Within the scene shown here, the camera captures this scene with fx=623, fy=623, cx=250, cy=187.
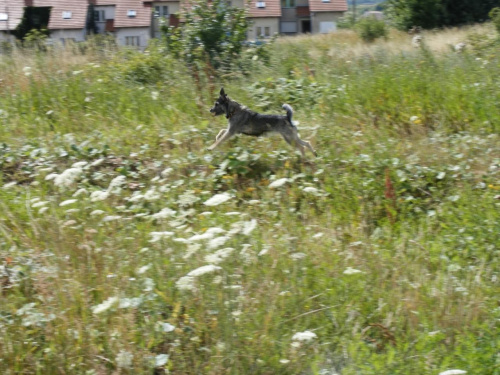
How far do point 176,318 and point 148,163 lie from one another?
330 cm

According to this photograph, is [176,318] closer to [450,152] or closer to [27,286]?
[27,286]

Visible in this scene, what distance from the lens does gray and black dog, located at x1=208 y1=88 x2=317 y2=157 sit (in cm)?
672

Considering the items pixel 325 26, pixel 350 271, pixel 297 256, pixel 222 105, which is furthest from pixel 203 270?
pixel 325 26

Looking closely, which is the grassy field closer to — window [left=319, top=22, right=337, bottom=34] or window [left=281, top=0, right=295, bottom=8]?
window [left=281, top=0, right=295, bottom=8]

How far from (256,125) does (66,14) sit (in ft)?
135

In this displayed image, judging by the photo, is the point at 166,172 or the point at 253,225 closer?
the point at 253,225

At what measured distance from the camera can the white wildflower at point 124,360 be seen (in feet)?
11.0

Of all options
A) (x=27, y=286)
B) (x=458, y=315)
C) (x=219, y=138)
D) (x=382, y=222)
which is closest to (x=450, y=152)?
(x=382, y=222)

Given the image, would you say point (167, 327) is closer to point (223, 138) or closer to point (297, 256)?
point (297, 256)

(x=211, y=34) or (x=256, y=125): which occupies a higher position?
(x=211, y=34)

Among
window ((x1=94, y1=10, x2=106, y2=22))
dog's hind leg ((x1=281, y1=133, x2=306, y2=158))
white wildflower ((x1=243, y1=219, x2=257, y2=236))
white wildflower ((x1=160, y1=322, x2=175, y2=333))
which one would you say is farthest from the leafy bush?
window ((x1=94, y1=10, x2=106, y2=22))

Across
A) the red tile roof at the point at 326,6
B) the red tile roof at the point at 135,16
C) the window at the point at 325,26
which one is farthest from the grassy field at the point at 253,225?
the red tile roof at the point at 326,6

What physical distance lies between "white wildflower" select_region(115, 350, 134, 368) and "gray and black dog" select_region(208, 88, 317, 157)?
3.66 metres

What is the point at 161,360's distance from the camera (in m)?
3.43
